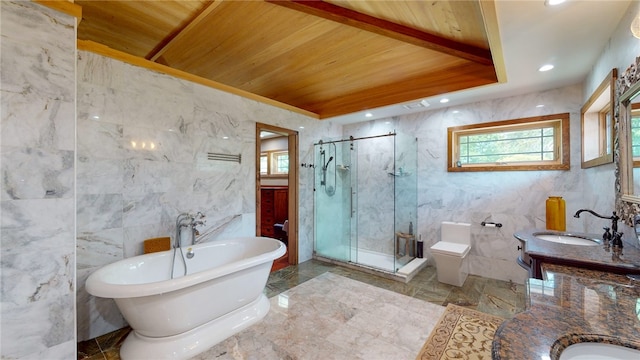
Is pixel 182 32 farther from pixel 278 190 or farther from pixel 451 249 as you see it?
pixel 451 249

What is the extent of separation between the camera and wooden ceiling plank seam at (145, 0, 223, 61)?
6.40ft

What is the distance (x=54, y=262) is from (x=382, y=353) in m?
2.20

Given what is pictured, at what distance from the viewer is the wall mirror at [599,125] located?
6.03ft

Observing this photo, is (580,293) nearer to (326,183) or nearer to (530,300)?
(530,300)

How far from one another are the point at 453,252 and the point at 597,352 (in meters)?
2.40

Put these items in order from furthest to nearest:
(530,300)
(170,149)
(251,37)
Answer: (170,149) < (251,37) < (530,300)

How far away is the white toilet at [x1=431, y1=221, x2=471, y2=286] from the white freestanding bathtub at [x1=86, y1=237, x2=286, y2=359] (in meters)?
1.96

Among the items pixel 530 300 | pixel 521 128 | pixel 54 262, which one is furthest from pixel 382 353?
pixel 521 128

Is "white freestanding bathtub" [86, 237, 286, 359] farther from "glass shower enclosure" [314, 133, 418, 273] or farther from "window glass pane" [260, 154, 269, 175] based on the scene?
"window glass pane" [260, 154, 269, 175]

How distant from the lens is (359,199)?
165 inches

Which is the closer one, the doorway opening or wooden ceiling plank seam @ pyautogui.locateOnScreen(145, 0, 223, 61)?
wooden ceiling plank seam @ pyautogui.locateOnScreen(145, 0, 223, 61)

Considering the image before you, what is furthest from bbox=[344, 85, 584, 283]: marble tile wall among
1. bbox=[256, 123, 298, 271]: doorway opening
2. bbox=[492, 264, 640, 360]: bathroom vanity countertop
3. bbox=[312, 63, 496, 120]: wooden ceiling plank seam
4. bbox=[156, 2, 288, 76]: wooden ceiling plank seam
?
bbox=[156, 2, 288, 76]: wooden ceiling plank seam

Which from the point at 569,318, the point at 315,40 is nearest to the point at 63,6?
the point at 315,40

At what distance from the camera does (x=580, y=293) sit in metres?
0.98
